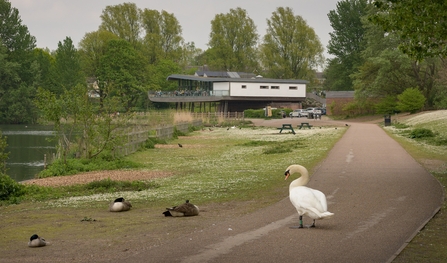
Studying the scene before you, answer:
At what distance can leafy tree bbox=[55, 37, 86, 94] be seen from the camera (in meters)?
115

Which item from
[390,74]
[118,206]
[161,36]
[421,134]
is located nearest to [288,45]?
[161,36]

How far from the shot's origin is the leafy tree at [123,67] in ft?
379

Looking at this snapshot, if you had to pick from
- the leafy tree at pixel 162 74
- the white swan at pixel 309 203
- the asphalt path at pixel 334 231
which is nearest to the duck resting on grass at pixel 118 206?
the asphalt path at pixel 334 231

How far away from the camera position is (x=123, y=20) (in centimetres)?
13288

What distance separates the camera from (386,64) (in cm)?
8831

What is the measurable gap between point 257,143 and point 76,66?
77.0 meters

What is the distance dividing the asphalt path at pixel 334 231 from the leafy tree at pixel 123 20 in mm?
115070

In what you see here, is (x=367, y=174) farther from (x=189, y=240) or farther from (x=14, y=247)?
(x=14, y=247)

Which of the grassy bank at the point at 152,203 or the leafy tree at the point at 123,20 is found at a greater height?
the leafy tree at the point at 123,20

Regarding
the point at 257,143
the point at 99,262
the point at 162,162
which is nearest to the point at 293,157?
the point at 162,162

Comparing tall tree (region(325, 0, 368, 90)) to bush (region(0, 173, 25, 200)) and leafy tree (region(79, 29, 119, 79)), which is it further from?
bush (region(0, 173, 25, 200))

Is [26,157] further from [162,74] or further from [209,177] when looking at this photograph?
[162,74]

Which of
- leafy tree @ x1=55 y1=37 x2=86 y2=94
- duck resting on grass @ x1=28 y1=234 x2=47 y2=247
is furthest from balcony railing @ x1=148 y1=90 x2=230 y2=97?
duck resting on grass @ x1=28 y1=234 x2=47 y2=247

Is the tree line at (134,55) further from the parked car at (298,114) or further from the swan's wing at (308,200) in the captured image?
the swan's wing at (308,200)
